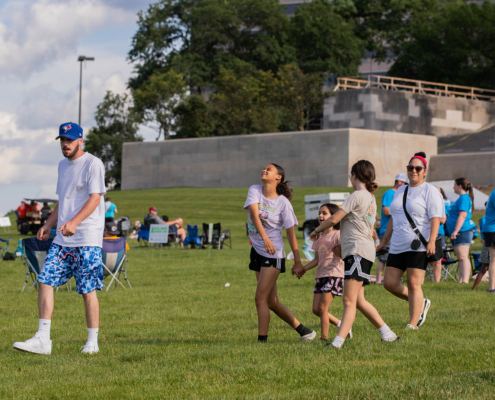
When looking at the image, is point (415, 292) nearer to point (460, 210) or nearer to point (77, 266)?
point (77, 266)

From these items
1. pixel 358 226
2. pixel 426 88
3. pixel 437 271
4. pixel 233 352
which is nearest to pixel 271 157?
pixel 426 88

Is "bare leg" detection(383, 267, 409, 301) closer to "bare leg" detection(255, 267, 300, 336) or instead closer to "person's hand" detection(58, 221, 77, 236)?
"bare leg" detection(255, 267, 300, 336)

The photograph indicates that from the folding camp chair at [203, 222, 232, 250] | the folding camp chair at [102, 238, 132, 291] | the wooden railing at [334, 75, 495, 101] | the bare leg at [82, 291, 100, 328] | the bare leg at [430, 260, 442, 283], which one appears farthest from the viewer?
the wooden railing at [334, 75, 495, 101]

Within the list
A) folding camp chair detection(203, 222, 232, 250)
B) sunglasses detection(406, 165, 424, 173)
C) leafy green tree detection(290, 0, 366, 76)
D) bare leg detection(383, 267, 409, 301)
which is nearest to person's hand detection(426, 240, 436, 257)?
bare leg detection(383, 267, 409, 301)

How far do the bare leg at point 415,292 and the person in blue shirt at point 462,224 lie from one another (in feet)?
13.7

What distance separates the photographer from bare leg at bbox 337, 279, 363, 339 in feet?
20.2

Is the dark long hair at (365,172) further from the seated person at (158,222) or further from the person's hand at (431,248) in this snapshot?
the seated person at (158,222)

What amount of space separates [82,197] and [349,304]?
94.2 inches

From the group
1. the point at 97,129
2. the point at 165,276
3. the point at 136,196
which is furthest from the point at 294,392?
the point at 97,129

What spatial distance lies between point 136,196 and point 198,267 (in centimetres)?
2662

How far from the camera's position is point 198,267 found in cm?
1568

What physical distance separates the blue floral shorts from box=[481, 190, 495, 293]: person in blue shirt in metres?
6.34

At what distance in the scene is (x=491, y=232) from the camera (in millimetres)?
10305

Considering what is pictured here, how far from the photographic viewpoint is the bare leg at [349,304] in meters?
6.16
